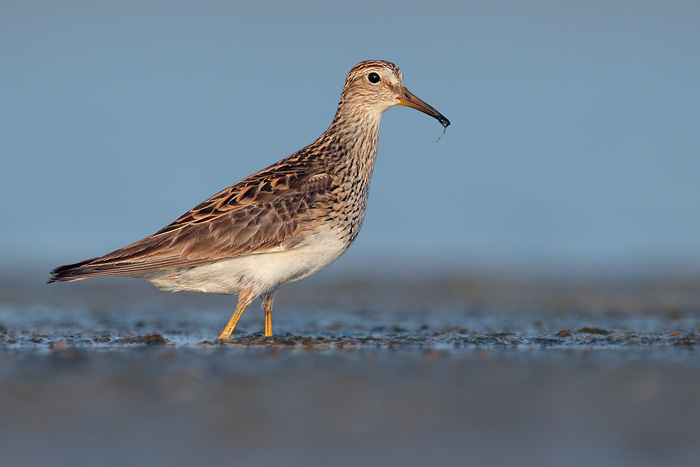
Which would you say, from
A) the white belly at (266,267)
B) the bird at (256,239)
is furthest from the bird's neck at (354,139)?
the white belly at (266,267)

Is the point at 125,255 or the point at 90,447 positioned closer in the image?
the point at 90,447

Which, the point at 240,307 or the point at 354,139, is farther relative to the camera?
the point at 354,139

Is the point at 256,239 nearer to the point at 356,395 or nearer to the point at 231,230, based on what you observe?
the point at 231,230

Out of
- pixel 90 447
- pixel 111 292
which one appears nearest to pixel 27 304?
pixel 111 292

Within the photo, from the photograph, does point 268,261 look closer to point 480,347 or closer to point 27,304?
point 480,347

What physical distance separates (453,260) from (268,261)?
1318cm

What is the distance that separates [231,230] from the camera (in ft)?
32.7

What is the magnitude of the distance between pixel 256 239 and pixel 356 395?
3.53 m

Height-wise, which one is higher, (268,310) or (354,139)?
(354,139)

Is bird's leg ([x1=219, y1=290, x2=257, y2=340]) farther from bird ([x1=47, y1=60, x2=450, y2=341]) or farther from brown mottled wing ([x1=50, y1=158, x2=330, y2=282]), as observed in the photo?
brown mottled wing ([x1=50, y1=158, x2=330, y2=282])

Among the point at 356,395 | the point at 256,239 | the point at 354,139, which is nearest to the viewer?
the point at 356,395

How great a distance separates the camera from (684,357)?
7.89 metres

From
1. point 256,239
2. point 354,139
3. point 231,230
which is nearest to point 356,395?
point 256,239

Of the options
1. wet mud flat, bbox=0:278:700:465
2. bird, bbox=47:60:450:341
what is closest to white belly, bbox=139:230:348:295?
bird, bbox=47:60:450:341
